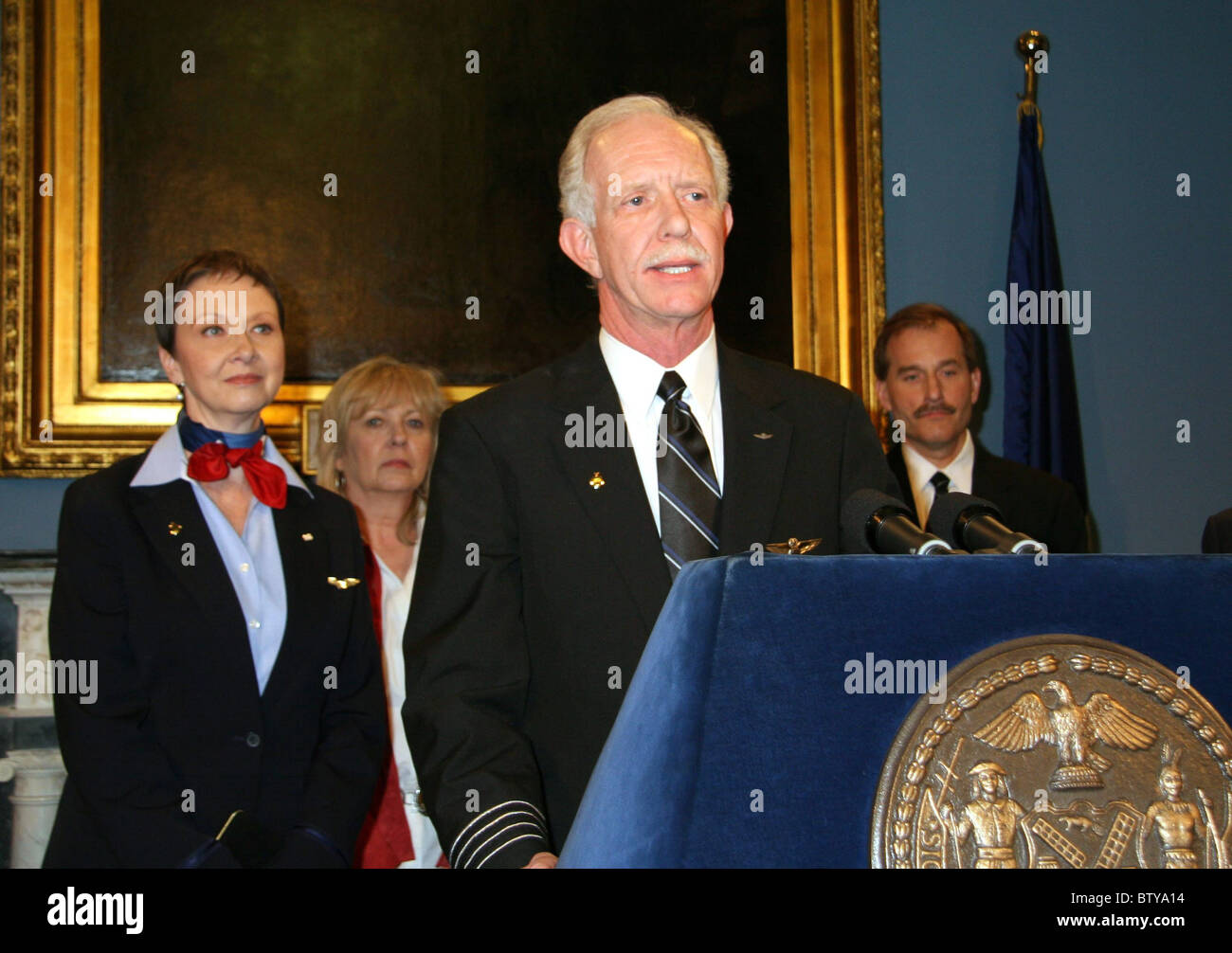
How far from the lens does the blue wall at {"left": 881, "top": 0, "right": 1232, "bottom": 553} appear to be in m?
5.02

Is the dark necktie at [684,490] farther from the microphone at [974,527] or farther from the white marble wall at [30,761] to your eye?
the white marble wall at [30,761]

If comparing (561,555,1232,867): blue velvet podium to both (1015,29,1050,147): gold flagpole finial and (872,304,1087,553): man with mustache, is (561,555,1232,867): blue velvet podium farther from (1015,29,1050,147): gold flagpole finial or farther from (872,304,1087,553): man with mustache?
(1015,29,1050,147): gold flagpole finial

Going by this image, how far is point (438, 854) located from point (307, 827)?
93 cm

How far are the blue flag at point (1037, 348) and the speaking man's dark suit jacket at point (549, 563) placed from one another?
9.91 ft

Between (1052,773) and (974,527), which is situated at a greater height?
(974,527)

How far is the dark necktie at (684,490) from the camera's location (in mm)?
1819

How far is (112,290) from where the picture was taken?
174 inches

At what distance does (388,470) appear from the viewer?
3.83m

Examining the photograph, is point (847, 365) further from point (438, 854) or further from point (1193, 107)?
point (438, 854)

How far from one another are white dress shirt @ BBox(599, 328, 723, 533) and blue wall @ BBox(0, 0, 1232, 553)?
312cm

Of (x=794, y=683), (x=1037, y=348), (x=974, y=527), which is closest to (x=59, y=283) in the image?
(x=1037, y=348)

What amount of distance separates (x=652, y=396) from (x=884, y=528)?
72 centimetres

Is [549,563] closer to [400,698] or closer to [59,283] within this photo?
[400,698]
